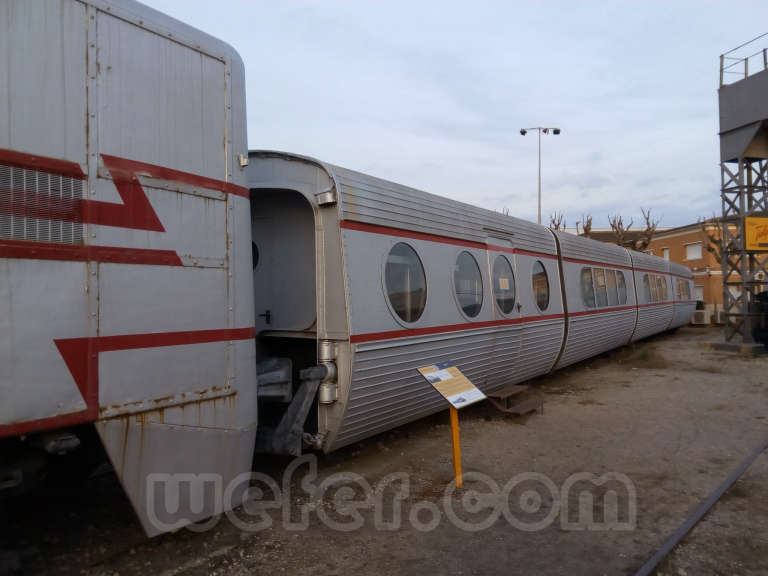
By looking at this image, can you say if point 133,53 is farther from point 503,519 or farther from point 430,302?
point 503,519

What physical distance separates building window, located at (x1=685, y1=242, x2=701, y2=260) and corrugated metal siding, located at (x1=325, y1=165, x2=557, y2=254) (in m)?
32.7

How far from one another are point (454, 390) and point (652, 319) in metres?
12.4

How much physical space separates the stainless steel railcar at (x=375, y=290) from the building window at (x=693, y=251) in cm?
3293

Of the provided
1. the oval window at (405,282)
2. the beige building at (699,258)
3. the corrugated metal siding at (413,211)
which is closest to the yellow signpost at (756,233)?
the corrugated metal siding at (413,211)

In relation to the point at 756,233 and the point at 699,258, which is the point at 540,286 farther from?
the point at 699,258

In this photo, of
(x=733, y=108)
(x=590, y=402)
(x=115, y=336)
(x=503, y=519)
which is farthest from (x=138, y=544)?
(x=733, y=108)

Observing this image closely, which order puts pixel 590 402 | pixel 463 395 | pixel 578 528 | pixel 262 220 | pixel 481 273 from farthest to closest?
pixel 590 402 → pixel 481 273 → pixel 262 220 → pixel 463 395 → pixel 578 528

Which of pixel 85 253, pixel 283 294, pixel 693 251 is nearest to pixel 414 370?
pixel 283 294

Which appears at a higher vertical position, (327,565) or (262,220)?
(262,220)

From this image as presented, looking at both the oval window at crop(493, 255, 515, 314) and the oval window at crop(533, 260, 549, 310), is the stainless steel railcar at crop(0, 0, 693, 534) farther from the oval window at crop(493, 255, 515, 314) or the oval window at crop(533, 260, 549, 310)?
the oval window at crop(533, 260, 549, 310)

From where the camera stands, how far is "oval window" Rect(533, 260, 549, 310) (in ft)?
27.2

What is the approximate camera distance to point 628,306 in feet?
41.7

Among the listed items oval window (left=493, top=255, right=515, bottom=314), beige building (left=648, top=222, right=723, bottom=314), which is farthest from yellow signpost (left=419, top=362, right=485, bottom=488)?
beige building (left=648, top=222, right=723, bottom=314)

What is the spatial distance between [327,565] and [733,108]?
1555 cm
